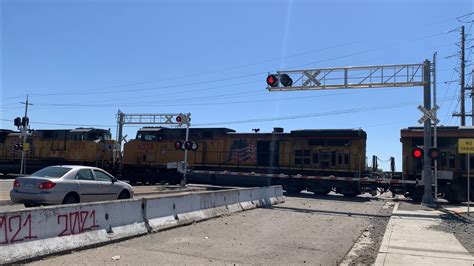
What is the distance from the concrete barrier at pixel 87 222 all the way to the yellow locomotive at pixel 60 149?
20.2 meters

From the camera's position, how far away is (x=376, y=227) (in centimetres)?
1347

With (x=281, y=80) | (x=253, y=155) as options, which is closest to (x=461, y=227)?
(x=281, y=80)

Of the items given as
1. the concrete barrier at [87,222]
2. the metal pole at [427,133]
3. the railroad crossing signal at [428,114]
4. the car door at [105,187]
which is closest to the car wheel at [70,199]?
the car door at [105,187]

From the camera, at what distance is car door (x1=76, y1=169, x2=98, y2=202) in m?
13.0

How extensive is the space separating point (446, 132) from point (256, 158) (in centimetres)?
1102

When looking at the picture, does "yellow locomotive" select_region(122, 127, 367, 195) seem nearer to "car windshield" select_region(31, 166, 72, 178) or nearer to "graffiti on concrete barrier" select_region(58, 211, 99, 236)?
"car windshield" select_region(31, 166, 72, 178)

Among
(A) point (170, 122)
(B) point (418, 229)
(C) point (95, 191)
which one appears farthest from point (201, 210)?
(A) point (170, 122)

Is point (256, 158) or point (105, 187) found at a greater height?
point (256, 158)

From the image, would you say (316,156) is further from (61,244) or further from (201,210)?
(61,244)

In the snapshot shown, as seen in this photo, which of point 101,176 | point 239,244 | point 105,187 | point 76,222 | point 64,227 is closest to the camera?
point 64,227

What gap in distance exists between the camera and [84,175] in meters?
13.4

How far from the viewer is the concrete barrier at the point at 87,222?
691cm

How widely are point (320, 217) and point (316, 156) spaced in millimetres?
12170

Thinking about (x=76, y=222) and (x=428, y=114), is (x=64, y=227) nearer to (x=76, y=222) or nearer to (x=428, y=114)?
(x=76, y=222)
